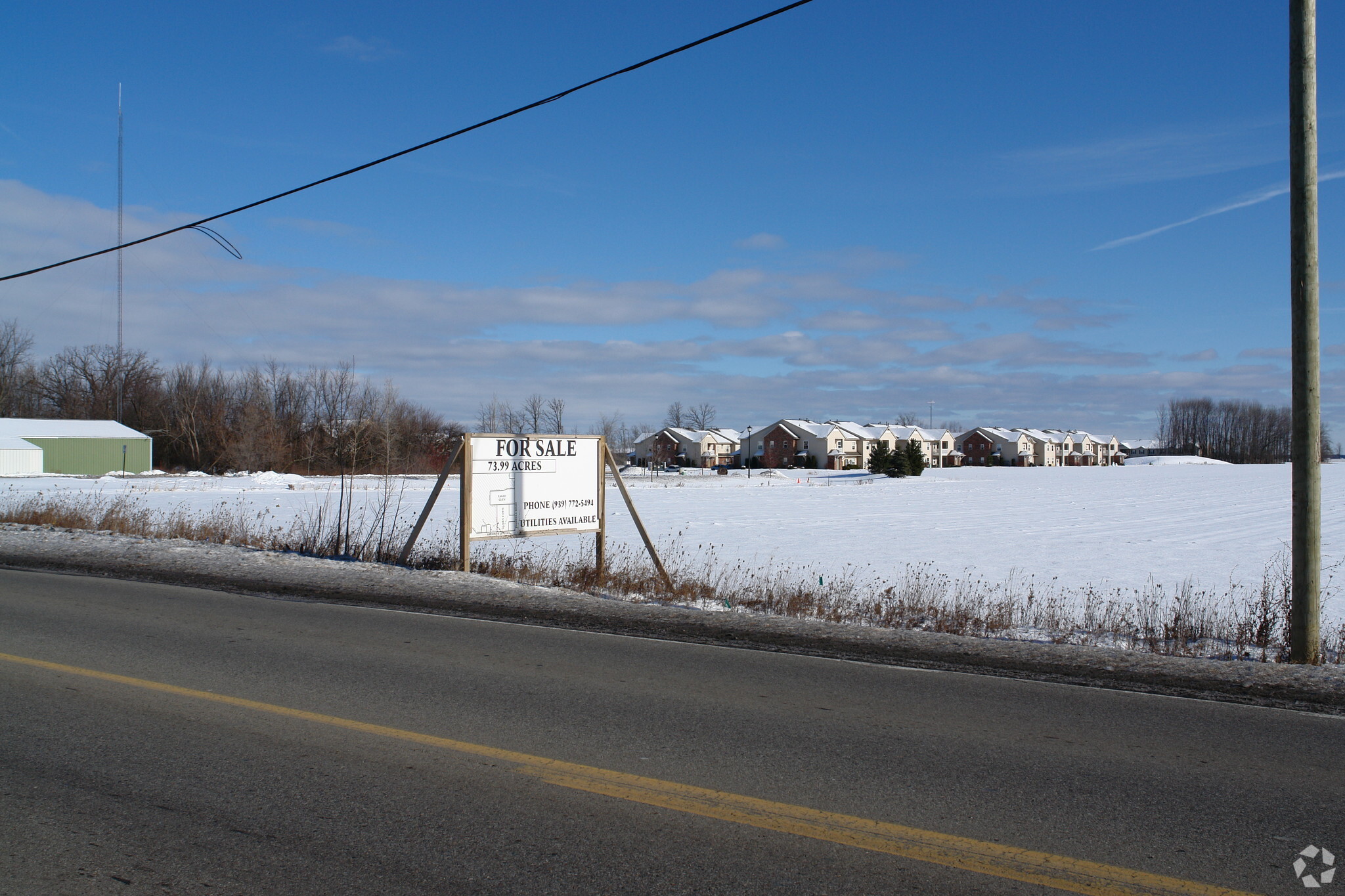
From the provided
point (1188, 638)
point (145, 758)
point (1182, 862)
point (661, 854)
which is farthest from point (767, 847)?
point (1188, 638)

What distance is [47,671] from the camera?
271 inches

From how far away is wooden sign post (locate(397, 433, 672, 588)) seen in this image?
1261 cm

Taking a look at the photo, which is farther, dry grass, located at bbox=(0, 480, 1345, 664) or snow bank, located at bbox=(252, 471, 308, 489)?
snow bank, located at bbox=(252, 471, 308, 489)

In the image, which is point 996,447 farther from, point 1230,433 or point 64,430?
point 64,430

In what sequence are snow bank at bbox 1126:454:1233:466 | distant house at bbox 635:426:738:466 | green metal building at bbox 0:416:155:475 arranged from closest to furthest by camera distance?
green metal building at bbox 0:416:155:475
distant house at bbox 635:426:738:466
snow bank at bbox 1126:454:1233:466

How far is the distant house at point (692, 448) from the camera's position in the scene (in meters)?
140

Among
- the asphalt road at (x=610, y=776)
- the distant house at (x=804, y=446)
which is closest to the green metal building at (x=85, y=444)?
the asphalt road at (x=610, y=776)

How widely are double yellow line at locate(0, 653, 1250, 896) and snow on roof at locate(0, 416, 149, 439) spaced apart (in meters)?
79.5

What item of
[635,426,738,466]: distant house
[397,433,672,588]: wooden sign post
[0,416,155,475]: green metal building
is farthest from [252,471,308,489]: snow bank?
[635,426,738,466]: distant house

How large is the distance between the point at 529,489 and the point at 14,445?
233 feet

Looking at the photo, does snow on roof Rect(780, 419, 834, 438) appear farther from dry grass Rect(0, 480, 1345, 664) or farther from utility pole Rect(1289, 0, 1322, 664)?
utility pole Rect(1289, 0, 1322, 664)

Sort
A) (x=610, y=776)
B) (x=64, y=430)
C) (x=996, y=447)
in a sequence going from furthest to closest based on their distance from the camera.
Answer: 1. (x=996, y=447)
2. (x=64, y=430)
3. (x=610, y=776)

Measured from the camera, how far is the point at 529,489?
13.1 metres

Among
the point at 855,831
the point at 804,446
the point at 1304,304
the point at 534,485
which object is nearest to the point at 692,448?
the point at 804,446
